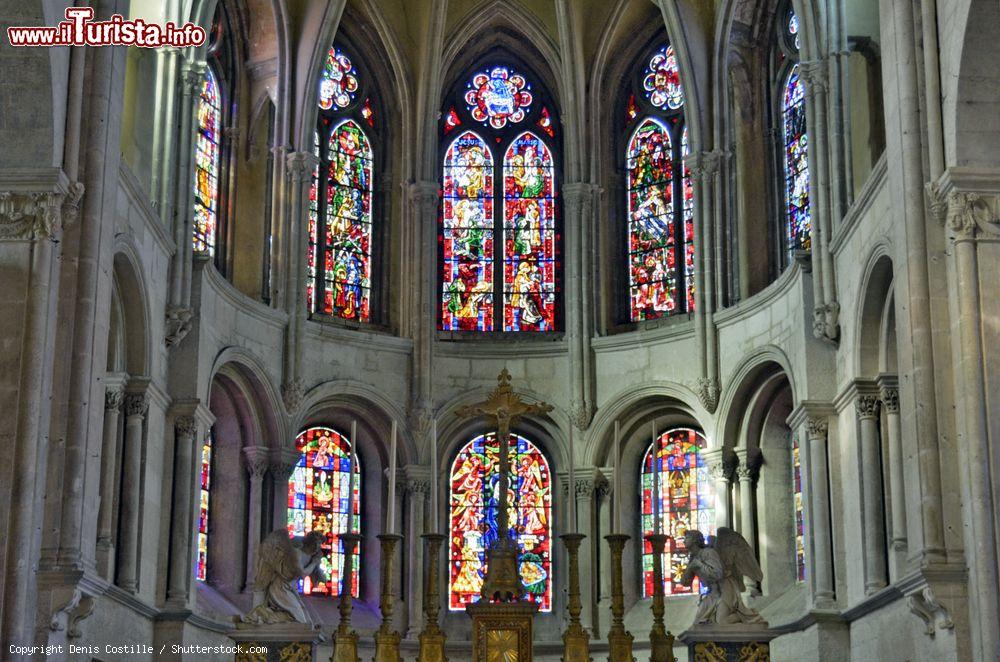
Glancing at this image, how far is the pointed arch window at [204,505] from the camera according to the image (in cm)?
2309

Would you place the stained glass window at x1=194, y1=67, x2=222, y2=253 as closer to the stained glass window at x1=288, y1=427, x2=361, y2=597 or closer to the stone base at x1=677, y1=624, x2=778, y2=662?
the stained glass window at x1=288, y1=427, x2=361, y2=597

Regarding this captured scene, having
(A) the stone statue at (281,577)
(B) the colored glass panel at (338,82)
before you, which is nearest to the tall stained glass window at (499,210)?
(B) the colored glass panel at (338,82)

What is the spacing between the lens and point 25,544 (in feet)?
48.7

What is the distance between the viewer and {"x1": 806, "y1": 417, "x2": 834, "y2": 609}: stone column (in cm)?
2050

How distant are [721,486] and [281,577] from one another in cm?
858

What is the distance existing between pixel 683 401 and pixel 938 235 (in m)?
9.15

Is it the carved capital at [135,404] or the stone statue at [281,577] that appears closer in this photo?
the stone statue at [281,577]

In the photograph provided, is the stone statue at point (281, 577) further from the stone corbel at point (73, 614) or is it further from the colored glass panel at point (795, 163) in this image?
the colored glass panel at point (795, 163)

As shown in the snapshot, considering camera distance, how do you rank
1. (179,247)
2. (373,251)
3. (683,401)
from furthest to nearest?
1. (373,251)
2. (683,401)
3. (179,247)

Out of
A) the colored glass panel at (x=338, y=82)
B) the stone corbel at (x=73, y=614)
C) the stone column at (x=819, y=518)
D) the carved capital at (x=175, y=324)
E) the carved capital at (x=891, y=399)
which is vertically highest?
the colored glass panel at (x=338, y=82)

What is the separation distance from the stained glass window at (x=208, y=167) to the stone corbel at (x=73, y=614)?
27.9ft

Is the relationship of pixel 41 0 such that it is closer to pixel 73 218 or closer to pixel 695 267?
pixel 73 218

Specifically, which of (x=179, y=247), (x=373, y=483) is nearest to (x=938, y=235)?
(x=179, y=247)

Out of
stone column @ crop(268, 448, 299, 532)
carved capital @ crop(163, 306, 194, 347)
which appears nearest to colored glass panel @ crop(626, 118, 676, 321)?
stone column @ crop(268, 448, 299, 532)
